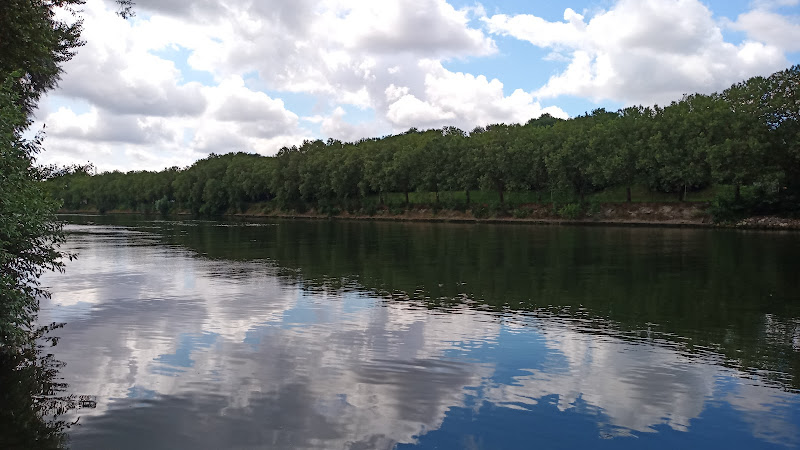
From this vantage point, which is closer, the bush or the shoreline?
the shoreline

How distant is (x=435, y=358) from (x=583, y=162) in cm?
10189

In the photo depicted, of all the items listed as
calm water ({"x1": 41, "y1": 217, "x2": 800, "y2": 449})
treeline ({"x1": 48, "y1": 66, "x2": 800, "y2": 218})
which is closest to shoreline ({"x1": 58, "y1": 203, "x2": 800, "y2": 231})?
treeline ({"x1": 48, "y1": 66, "x2": 800, "y2": 218})

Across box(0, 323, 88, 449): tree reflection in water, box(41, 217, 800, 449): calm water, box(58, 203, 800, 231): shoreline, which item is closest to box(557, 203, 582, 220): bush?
box(58, 203, 800, 231): shoreline

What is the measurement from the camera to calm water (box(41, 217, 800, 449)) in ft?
41.3

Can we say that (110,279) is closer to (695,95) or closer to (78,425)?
(78,425)

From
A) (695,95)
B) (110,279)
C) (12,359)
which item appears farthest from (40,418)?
(695,95)

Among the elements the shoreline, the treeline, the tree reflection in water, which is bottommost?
the tree reflection in water

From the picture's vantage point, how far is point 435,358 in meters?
17.9

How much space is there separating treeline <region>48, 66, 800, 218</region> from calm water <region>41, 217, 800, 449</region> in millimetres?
46337

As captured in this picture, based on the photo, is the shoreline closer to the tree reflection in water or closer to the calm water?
the calm water

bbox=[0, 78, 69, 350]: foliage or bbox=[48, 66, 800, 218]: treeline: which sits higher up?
bbox=[48, 66, 800, 218]: treeline

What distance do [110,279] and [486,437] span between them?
30.5m

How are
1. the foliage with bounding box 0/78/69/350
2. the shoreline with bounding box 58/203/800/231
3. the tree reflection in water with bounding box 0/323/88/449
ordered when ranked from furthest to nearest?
the shoreline with bounding box 58/203/800/231
the foliage with bounding box 0/78/69/350
the tree reflection in water with bounding box 0/323/88/449

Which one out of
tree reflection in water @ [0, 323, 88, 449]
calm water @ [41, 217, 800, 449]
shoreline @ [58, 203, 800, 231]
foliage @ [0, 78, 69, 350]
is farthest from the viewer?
shoreline @ [58, 203, 800, 231]
